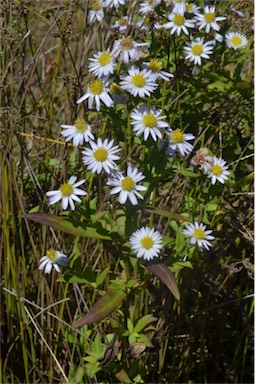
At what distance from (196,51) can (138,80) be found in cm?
28

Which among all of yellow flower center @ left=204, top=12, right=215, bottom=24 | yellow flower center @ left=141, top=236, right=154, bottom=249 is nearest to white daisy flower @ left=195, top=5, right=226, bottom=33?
yellow flower center @ left=204, top=12, right=215, bottom=24

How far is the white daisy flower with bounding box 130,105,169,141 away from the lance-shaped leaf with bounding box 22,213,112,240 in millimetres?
188

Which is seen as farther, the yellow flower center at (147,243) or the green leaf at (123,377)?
the green leaf at (123,377)

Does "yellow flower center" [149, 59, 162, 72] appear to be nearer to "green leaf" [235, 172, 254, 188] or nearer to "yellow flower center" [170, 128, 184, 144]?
"yellow flower center" [170, 128, 184, 144]

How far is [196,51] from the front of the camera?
133cm

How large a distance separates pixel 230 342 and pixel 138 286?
Result: 623 mm

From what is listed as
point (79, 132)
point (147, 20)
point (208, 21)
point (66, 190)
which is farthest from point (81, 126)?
point (208, 21)

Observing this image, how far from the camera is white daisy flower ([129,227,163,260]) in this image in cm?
117

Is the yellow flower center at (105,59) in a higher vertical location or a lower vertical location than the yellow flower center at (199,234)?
higher

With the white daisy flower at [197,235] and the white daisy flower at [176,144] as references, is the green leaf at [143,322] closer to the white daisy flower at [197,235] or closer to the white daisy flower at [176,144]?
the white daisy flower at [197,235]

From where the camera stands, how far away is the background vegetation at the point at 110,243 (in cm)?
132

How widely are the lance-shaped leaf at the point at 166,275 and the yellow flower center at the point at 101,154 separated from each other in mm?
208

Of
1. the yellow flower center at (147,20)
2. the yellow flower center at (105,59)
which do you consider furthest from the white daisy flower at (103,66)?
the yellow flower center at (147,20)

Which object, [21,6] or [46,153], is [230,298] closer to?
[46,153]
